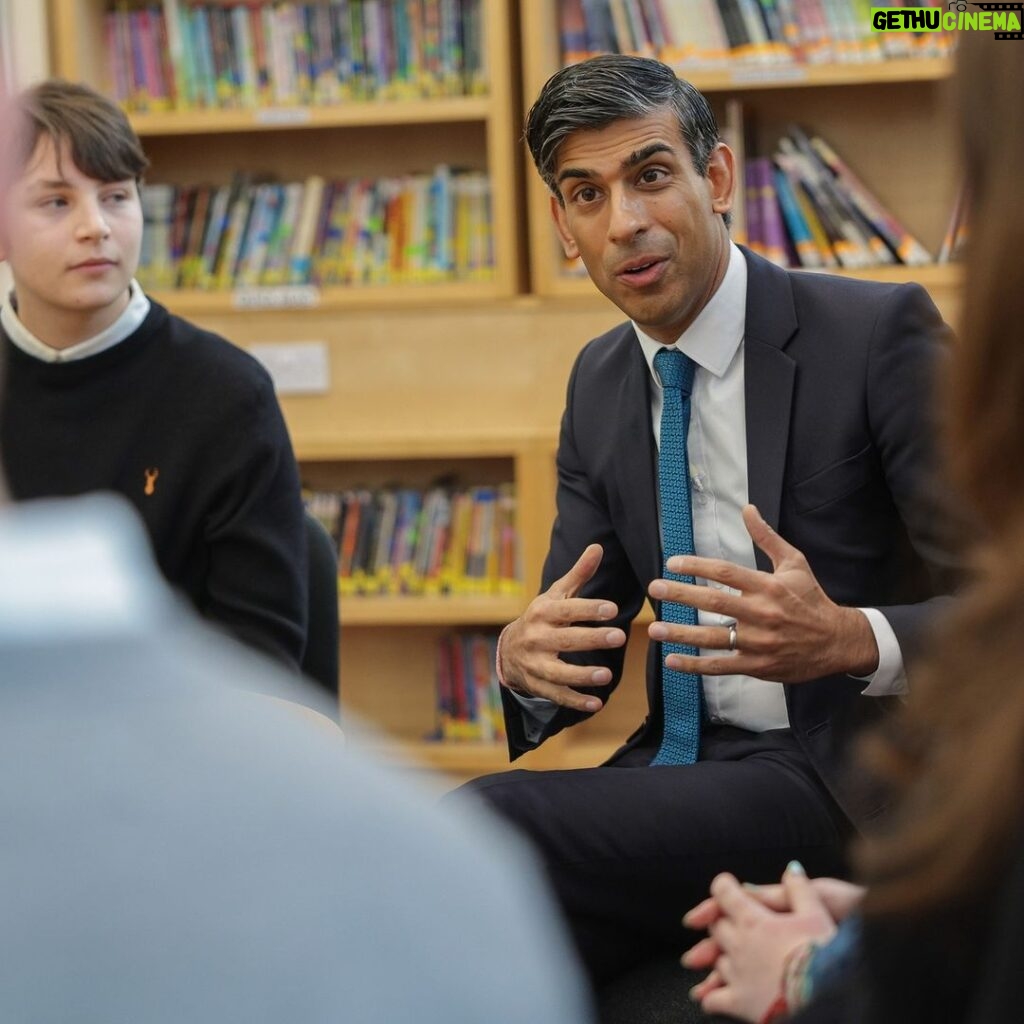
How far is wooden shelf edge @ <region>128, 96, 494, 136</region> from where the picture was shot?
3227 mm

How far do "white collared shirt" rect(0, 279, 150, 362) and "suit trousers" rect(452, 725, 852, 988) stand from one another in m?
0.93

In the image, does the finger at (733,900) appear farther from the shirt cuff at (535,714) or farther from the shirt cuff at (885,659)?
the shirt cuff at (535,714)

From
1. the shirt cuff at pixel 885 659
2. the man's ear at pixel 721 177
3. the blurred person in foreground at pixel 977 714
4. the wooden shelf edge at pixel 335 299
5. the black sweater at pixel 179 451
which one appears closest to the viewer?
the blurred person in foreground at pixel 977 714

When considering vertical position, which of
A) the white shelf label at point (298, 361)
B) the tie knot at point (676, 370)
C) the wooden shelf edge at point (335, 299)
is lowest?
the white shelf label at point (298, 361)

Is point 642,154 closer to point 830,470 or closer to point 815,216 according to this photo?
point 830,470

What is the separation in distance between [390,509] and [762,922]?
2392mm

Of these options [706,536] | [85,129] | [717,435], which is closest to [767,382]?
[717,435]

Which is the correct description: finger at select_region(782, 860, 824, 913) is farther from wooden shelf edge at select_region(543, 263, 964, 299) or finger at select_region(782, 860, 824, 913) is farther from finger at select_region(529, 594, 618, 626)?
wooden shelf edge at select_region(543, 263, 964, 299)

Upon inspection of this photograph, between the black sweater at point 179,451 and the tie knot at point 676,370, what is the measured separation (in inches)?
22.9

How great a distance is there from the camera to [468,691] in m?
3.47

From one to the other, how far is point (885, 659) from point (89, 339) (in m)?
1.25

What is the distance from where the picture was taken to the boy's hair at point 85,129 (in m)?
2.06

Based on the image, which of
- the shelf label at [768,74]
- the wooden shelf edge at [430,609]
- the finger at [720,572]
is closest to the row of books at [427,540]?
the wooden shelf edge at [430,609]

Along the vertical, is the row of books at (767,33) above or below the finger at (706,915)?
above
